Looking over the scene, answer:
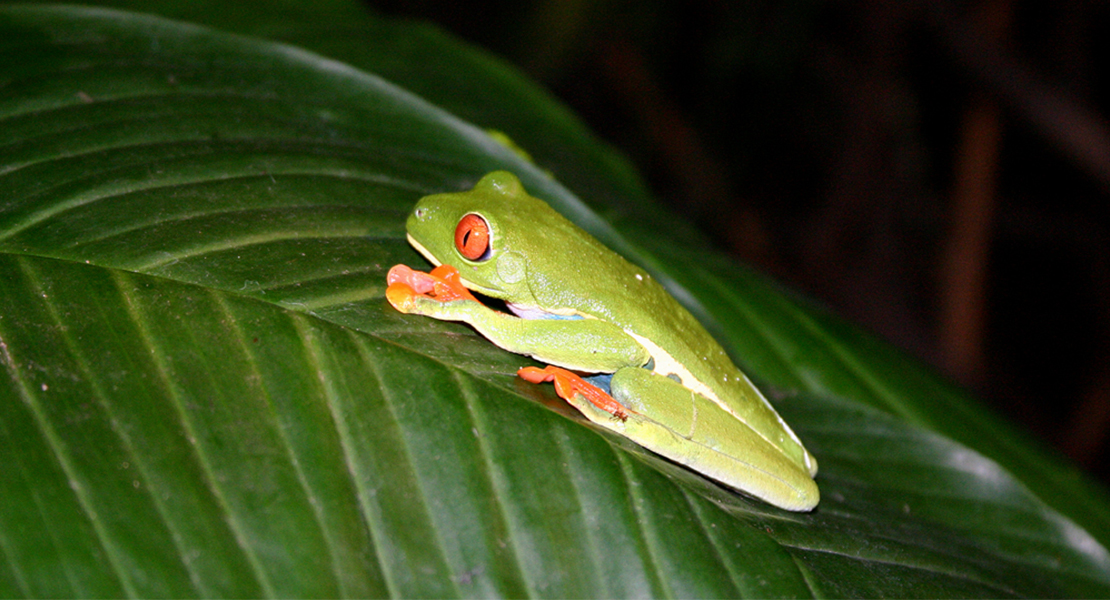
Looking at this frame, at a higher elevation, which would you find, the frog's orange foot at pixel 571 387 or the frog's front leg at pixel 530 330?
the frog's front leg at pixel 530 330

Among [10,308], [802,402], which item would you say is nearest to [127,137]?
[10,308]

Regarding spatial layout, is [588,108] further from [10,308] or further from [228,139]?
[10,308]

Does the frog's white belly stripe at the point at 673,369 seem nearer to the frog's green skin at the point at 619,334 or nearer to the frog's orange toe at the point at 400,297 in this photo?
the frog's green skin at the point at 619,334

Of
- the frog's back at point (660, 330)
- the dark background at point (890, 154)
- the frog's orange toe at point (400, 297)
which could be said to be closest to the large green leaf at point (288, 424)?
the frog's orange toe at point (400, 297)

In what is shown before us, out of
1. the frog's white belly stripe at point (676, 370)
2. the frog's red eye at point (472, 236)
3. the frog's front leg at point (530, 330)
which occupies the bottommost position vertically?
the frog's white belly stripe at point (676, 370)

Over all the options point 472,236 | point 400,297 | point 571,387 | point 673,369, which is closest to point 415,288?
point 400,297

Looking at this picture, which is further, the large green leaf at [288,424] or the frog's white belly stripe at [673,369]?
the frog's white belly stripe at [673,369]
